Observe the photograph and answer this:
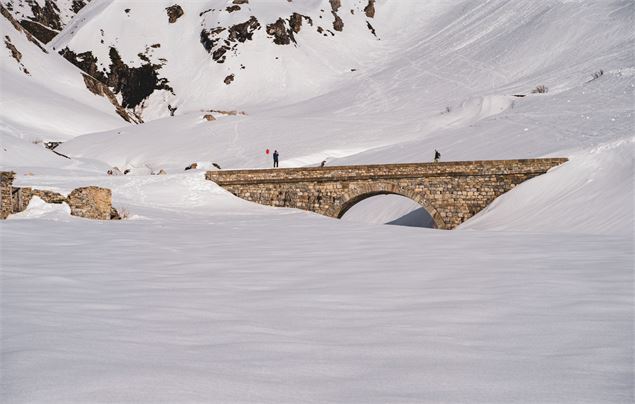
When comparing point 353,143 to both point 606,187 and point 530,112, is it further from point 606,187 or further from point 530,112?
point 606,187

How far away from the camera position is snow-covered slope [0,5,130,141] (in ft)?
147

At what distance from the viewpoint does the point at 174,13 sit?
7431 cm

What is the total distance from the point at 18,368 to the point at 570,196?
59.3ft

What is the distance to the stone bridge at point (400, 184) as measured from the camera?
2177 cm

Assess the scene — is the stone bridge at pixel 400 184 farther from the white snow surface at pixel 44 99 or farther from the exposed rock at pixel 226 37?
the exposed rock at pixel 226 37

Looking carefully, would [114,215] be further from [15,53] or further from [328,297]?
[15,53]

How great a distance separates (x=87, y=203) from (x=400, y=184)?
10.2 metres

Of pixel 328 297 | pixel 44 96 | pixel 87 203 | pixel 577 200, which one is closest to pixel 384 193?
pixel 577 200

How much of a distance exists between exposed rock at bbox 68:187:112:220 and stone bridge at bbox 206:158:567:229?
7.51m

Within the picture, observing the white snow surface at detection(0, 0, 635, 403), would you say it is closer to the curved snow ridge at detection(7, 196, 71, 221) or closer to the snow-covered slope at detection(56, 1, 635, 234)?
the curved snow ridge at detection(7, 196, 71, 221)

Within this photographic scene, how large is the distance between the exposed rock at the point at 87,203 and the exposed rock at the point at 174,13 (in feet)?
194

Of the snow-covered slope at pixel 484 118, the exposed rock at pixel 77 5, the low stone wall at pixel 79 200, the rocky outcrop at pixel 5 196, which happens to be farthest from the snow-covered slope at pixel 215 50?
the rocky outcrop at pixel 5 196

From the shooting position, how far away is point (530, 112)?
3356 cm

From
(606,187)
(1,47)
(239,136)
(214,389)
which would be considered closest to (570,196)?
(606,187)
